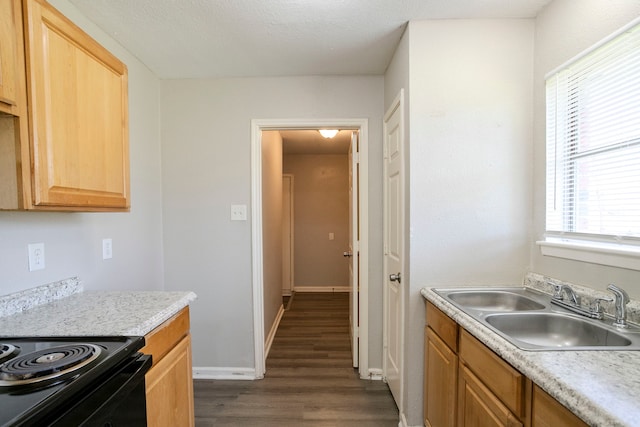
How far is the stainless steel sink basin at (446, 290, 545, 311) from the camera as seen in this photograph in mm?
1594

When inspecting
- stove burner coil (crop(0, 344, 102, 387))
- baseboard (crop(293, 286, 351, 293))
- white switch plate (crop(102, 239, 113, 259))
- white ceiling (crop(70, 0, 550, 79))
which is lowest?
baseboard (crop(293, 286, 351, 293))

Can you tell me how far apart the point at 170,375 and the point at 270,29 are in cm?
193

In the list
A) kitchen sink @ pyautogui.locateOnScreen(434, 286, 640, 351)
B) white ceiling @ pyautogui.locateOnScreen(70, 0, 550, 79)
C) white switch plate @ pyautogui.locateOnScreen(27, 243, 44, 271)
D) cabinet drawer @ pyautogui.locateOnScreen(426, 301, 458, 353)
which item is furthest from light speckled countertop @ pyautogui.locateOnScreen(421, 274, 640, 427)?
white switch plate @ pyautogui.locateOnScreen(27, 243, 44, 271)

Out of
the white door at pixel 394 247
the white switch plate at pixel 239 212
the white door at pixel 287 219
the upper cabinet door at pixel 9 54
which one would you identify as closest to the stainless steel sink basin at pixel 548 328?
the white door at pixel 394 247

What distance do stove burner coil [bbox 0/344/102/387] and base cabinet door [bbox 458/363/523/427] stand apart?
1316 mm

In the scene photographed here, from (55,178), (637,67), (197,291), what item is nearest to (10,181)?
(55,178)

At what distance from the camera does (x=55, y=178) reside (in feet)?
3.64

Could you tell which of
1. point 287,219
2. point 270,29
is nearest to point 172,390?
point 270,29

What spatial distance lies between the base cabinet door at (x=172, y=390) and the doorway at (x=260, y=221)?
89 centimetres

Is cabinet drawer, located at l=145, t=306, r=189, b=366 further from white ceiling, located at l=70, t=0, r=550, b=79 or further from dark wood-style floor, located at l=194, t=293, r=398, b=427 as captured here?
white ceiling, located at l=70, t=0, r=550, b=79

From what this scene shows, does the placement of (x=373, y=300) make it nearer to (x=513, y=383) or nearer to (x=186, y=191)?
(x=513, y=383)

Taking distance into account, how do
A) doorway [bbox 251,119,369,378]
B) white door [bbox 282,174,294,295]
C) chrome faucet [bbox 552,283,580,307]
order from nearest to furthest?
chrome faucet [bbox 552,283,580,307] < doorway [bbox 251,119,369,378] < white door [bbox 282,174,294,295]

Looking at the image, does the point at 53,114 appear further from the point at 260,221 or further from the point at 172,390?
the point at 260,221

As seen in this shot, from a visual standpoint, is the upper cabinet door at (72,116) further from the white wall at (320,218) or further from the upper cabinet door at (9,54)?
the white wall at (320,218)
